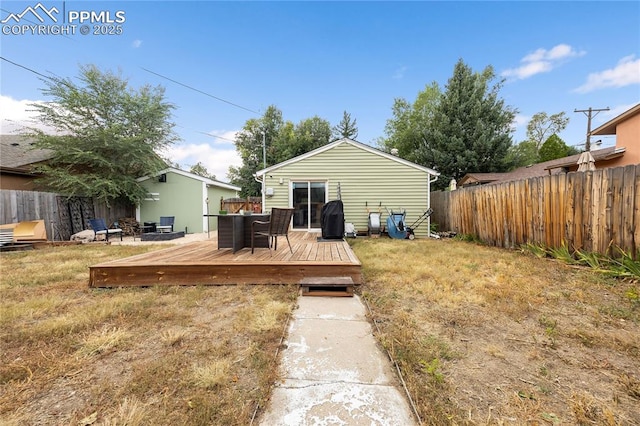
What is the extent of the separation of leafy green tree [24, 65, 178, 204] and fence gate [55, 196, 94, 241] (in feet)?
1.36

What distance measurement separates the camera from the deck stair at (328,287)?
10.3 feet

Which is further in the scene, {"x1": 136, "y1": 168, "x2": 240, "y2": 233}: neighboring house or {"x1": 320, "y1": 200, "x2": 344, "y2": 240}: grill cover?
{"x1": 136, "y1": 168, "x2": 240, "y2": 233}: neighboring house

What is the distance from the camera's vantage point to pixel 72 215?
28.9ft

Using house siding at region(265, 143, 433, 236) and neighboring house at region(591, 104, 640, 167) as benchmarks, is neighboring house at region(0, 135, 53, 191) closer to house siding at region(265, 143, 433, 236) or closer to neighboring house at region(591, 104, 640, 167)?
house siding at region(265, 143, 433, 236)

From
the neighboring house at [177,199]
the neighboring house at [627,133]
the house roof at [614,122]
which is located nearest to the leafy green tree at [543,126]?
the house roof at [614,122]

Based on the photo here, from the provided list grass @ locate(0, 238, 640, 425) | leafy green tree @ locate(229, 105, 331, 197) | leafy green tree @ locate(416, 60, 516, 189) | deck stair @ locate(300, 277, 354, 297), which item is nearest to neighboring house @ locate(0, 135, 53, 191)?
grass @ locate(0, 238, 640, 425)

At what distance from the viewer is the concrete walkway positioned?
4.21 ft

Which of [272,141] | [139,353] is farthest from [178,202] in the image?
[272,141]

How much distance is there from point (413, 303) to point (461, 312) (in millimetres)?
471

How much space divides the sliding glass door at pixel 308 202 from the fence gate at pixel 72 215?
754cm

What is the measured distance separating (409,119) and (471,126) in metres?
7.17

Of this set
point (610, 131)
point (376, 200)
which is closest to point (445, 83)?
point (610, 131)

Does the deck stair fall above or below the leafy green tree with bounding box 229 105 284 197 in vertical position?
below

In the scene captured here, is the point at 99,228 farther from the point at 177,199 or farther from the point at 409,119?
the point at 409,119
